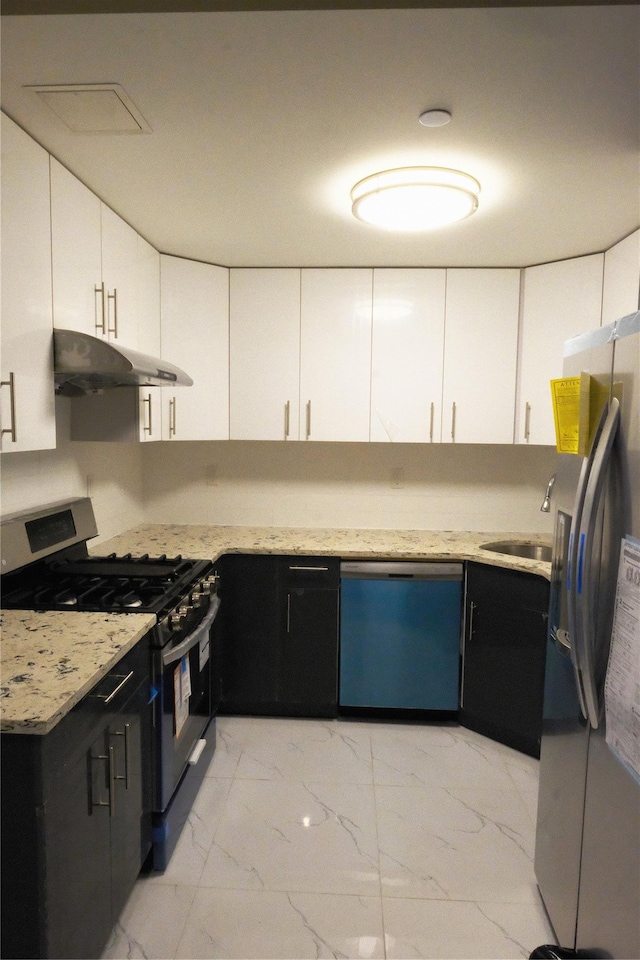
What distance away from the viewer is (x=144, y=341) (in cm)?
268

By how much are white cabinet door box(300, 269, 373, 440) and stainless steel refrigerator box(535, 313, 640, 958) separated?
1.58 metres

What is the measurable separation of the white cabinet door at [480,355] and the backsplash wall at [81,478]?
1808 millimetres

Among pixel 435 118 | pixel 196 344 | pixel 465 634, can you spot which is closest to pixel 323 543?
pixel 465 634

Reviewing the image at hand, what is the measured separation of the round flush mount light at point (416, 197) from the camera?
74.2 inches

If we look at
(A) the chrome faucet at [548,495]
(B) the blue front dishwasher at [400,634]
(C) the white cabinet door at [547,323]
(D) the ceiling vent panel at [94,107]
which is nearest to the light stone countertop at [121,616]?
(B) the blue front dishwasher at [400,634]

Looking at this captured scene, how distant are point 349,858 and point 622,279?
2.59 m

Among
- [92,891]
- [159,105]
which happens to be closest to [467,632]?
[92,891]

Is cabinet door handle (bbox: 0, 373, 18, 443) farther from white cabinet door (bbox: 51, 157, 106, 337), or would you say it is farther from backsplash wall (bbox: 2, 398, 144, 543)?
backsplash wall (bbox: 2, 398, 144, 543)

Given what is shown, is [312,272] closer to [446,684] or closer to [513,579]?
[513,579]

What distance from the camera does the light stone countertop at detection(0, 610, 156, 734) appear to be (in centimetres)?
120

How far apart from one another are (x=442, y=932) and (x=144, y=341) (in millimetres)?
2546

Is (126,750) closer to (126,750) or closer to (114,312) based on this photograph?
(126,750)

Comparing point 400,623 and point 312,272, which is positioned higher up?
point 312,272

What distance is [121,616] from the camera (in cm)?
180
